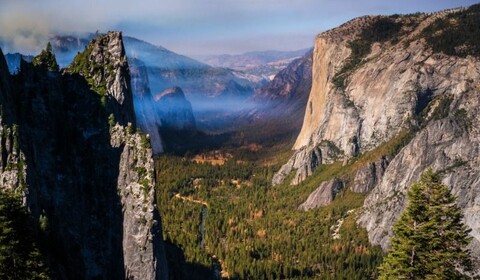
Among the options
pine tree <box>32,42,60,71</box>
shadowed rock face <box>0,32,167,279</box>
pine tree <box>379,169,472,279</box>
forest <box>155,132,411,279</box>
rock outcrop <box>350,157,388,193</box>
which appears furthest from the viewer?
rock outcrop <box>350,157,388,193</box>

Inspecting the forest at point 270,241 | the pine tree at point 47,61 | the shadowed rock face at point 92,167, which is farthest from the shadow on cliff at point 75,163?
the forest at point 270,241

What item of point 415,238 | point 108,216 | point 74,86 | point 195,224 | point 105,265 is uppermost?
point 74,86

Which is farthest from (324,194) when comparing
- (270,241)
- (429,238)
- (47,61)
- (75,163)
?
(429,238)

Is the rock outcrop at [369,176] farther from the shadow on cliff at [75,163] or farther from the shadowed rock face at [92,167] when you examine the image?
the shadow on cliff at [75,163]

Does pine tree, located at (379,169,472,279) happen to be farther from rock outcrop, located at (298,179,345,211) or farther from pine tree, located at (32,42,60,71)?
rock outcrop, located at (298,179,345,211)

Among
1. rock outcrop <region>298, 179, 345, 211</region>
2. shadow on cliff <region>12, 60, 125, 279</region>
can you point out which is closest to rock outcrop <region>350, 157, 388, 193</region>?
rock outcrop <region>298, 179, 345, 211</region>

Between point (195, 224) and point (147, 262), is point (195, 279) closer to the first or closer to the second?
point (147, 262)

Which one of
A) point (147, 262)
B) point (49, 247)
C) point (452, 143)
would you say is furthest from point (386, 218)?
point (49, 247)
